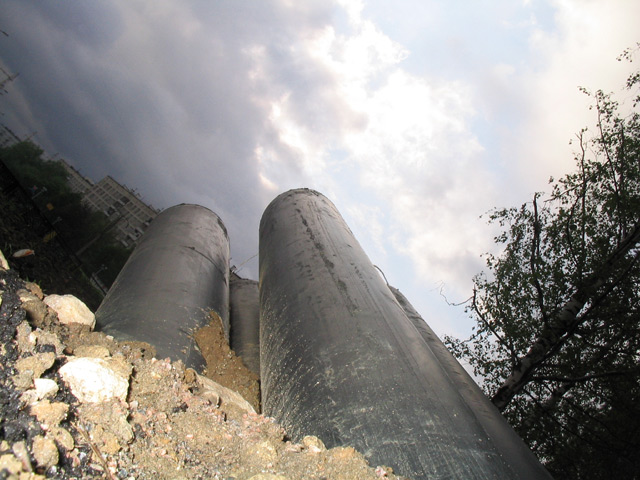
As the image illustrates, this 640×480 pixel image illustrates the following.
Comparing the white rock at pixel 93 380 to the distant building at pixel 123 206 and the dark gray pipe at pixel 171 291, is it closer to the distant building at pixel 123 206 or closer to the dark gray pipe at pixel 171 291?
the dark gray pipe at pixel 171 291

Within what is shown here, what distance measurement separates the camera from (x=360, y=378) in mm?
2525

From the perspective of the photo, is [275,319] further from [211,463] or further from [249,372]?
[211,463]

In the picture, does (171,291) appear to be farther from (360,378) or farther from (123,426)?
(123,426)

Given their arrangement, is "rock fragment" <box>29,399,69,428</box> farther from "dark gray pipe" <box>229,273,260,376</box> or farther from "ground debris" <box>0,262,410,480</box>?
"dark gray pipe" <box>229,273,260,376</box>

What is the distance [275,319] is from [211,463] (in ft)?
7.20

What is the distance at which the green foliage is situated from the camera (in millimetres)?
29109

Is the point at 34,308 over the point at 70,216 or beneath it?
beneath

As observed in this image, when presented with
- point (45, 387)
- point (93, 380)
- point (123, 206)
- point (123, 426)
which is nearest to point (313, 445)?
point (123, 426)

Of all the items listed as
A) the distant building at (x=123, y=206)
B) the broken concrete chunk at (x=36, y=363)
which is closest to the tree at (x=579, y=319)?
the broken concrete chunk at (x=36, y=363)

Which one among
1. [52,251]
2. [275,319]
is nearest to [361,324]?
[275,319]

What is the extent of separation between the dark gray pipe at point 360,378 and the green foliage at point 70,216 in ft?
101

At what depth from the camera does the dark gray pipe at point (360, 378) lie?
2.07 m

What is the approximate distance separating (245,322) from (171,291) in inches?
92.6

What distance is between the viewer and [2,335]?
1408mm
